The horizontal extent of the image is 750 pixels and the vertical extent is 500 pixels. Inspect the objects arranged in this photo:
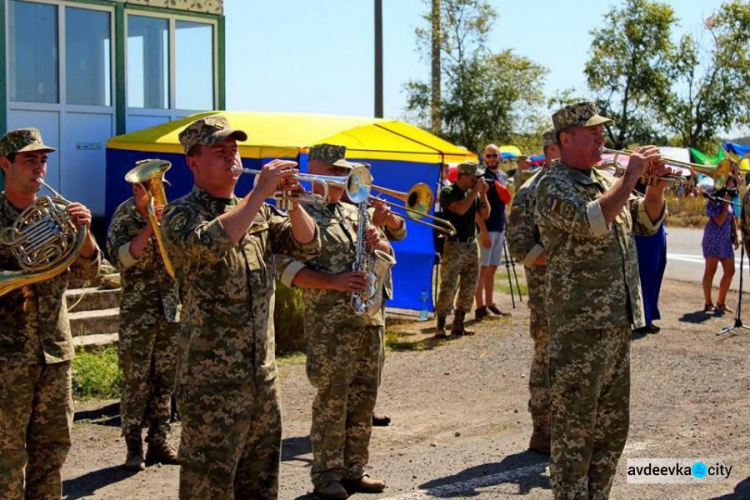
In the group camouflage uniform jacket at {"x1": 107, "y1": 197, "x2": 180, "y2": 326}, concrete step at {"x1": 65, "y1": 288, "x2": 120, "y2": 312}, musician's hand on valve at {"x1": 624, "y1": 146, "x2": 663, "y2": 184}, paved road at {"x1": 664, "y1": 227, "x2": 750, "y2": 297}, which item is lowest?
paved road at {"x1": 664, "y1": 227, "x2": 750, "y2": 297}

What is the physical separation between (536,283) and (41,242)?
3664 mm

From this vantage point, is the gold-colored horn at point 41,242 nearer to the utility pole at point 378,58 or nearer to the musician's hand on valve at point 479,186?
the musician's hand on valve at point 479,186

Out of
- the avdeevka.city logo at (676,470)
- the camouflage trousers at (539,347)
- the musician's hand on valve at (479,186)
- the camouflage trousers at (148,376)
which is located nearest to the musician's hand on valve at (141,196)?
the camouflage trousers at (148,376)

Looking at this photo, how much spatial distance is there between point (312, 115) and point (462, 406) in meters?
4.91

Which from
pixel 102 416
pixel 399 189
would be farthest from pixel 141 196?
pixel 399 189

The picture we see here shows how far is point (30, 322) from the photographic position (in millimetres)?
5277

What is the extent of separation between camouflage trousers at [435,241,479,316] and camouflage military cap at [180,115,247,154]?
25.3 feet

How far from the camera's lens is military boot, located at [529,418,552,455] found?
7.38 meters

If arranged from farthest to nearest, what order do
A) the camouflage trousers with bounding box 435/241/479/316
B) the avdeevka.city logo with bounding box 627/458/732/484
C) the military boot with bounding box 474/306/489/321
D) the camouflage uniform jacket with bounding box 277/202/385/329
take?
1. the military boot with bounding box 474/306/489/321
2. the camouflage trousers with bounding box 435/241/479/316
3. the avdeevka.city logo with bounding box 627/458/732/484
4. the camouflage uniform jacket with bounding box 277/202/385/329

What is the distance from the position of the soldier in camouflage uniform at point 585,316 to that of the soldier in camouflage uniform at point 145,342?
3043 millimetres

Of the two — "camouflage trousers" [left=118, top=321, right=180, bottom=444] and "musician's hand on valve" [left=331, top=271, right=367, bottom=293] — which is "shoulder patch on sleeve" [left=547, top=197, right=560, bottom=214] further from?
"camouflage trousers" [left=118, top=321, right=180, bottom=444]

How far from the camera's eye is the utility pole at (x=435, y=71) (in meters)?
27.5

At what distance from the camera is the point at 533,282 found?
7.42 metres

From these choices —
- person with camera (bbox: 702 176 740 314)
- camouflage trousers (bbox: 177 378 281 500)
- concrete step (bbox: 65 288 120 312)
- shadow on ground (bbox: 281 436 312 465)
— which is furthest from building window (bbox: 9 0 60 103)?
camouflage trousers (bbox: 177 378 281 500)
